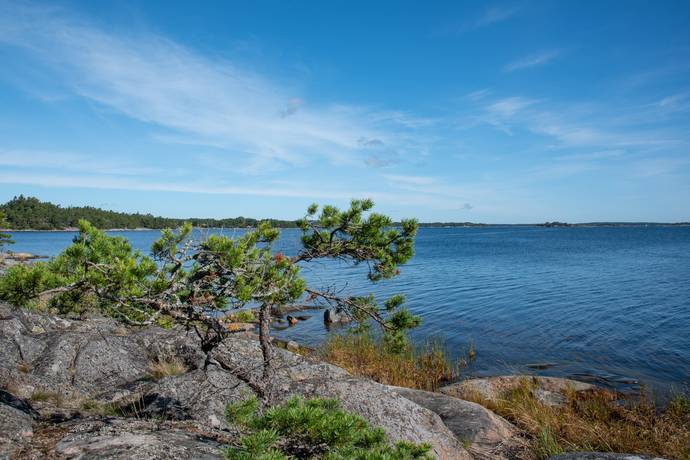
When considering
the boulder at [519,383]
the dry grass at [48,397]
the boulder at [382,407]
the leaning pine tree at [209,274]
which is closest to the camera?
the leaning pine tree at [209,274]

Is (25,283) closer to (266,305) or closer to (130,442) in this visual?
(130,442)

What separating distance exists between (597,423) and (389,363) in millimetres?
6413

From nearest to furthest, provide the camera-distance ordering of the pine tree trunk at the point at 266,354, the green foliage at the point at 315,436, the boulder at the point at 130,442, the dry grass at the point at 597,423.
Answer: the green foliage at the point at 315,436 < the boulder at the point at 130,442 < the pine tree trunk at the point at 266,354 < the dry grass at the point at 597,423

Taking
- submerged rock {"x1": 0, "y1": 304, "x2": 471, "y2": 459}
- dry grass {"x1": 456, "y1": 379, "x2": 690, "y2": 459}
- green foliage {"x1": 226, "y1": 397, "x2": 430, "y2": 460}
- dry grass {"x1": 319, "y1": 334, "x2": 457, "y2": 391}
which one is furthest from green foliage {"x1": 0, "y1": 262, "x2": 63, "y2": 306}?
dry grass {"x1": 319, "y1": 334, "x2": 457, "y2": 391}

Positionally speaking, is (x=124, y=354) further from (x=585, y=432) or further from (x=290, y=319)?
(x=290, y=319)

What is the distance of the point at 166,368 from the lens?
31.1ft

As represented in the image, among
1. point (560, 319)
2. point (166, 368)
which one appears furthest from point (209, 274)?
point (560, 319)

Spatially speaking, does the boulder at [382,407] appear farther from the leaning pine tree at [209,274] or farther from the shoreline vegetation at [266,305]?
the leaning pine tree at [209,274]

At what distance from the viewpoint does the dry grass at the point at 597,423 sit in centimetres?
→ 777

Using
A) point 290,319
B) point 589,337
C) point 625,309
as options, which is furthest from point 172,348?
point 625,309

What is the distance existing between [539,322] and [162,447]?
21.8m

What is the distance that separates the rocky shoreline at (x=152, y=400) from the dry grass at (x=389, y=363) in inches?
123

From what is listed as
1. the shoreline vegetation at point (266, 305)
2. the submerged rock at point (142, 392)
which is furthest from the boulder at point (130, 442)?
the shoreline vegetation at point (266, 305)

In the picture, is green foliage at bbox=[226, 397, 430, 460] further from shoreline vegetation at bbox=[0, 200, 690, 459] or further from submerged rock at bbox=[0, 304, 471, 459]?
submerged rock at bbox=[0, 304, 471, 459]
